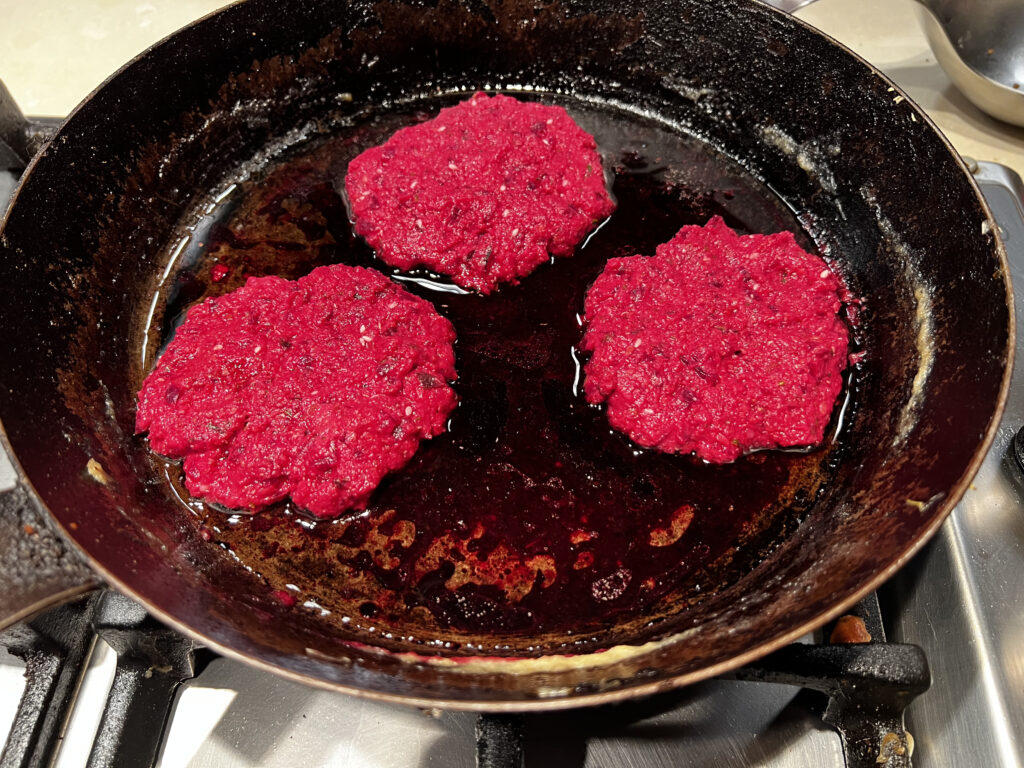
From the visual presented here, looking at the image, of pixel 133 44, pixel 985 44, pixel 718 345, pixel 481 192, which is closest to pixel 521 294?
pixel 481 192

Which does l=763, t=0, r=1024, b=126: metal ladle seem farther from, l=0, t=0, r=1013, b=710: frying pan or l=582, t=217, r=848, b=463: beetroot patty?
l=582, t=217, r=848, b=463: beetroot patty

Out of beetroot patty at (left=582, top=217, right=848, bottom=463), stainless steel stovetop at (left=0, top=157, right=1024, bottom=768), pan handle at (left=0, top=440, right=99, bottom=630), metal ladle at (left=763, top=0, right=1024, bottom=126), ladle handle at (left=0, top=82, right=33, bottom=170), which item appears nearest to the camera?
pan handle at (left=0, top=440, right=99, bottom=630)

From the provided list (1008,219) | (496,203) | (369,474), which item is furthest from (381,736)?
(1008,219)

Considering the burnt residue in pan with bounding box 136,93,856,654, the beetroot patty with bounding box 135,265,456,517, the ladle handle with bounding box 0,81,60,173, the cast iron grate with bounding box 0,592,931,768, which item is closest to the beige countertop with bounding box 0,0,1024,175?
the ladle handle with bounding box 0,81,60,173

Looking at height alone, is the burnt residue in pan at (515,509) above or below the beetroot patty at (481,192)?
below

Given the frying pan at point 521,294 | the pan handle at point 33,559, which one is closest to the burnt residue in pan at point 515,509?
the frying pan at point 521,294

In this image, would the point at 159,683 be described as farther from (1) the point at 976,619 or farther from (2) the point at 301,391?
(1) the point at 976,619

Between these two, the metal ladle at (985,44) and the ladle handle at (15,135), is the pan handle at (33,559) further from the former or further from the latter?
the metal ladle at (985,44)

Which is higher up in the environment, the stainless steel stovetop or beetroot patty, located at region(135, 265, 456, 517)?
beetroot patty, located at region(135, 265, 456, 517)
